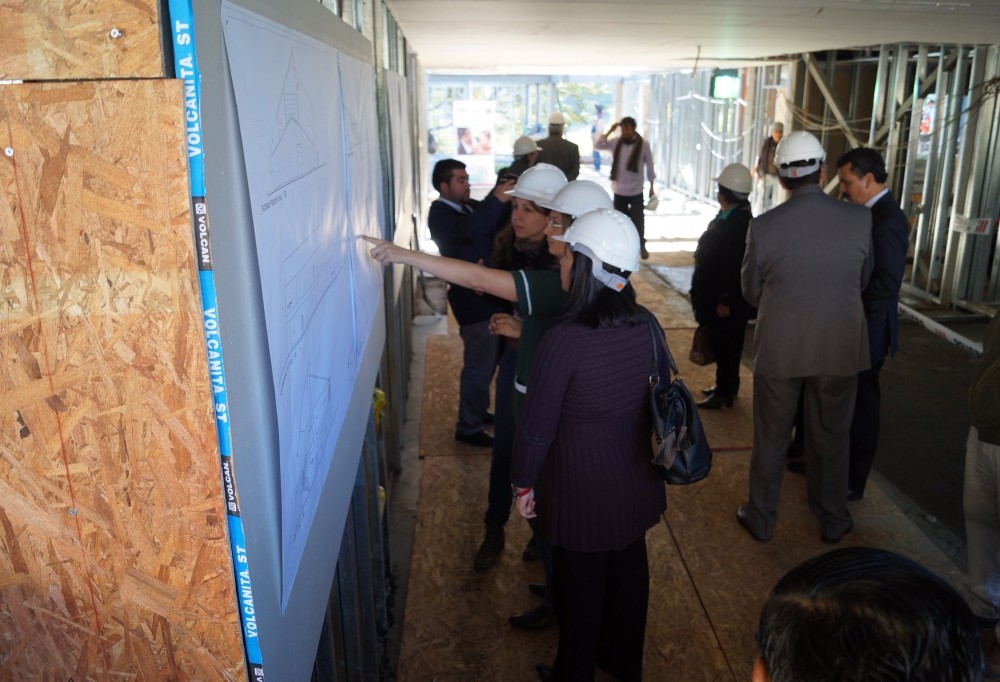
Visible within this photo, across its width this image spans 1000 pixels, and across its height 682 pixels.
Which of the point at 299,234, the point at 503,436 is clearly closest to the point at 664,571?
the point at 503,436

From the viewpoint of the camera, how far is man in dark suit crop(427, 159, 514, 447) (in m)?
4.34

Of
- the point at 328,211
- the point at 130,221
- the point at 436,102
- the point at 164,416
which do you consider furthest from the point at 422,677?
the point at 436,102

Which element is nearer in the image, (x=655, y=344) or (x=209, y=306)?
(x=209, y=306)

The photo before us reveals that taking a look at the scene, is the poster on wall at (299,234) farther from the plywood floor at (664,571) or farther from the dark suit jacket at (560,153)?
the dark suit jacket at (560,153)

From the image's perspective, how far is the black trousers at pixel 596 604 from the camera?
8.86 ft

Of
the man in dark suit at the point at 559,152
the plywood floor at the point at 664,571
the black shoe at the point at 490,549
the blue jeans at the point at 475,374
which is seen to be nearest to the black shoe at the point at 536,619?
the plywood floor at the point at 664,571

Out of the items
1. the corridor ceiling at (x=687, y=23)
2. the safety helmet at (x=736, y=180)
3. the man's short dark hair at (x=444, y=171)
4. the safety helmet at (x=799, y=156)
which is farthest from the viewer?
the safety helmet at (x=736, y=180)

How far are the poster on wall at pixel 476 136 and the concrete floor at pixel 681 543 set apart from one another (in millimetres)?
11959

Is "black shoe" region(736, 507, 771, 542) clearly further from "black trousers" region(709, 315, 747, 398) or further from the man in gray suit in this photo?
"black trousers" region(709, 315, 747, 398)

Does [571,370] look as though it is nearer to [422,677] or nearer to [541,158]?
[422,677]

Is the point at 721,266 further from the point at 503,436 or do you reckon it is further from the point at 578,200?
the point at 578,200

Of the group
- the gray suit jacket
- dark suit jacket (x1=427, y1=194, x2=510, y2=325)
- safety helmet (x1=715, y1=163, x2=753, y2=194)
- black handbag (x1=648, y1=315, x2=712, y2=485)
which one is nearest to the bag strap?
black handbag (x1=648, y1=315, x2=712, y2=485)

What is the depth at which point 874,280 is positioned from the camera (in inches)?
155

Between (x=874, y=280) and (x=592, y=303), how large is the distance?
2.17 m
